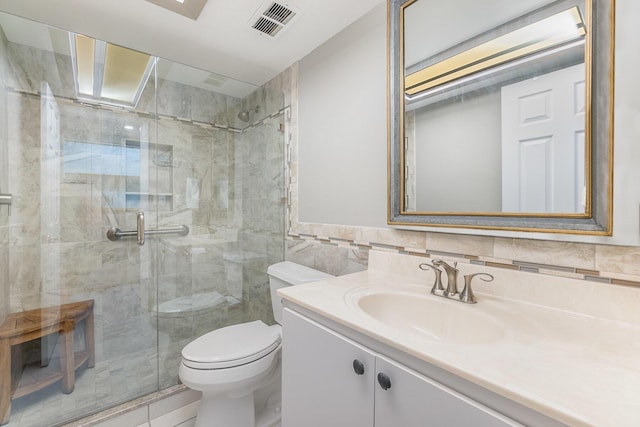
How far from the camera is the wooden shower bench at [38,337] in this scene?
4.44 ft

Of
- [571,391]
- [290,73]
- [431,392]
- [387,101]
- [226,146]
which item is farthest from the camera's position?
[226,146]

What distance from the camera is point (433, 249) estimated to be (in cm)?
113

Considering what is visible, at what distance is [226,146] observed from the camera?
7.09ft

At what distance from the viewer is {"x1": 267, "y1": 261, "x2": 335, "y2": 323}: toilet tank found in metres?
1.48

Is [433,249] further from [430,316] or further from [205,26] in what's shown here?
[205,26]

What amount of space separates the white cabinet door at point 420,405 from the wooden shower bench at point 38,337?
1.79 metres

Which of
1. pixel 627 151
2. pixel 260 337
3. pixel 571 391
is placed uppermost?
pixel 627 151

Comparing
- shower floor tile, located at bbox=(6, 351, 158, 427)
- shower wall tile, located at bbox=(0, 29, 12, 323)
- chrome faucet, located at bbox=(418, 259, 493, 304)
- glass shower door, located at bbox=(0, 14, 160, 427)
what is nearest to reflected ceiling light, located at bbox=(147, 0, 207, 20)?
glass shower door, located at bbox=(0, 14, 160, 427)

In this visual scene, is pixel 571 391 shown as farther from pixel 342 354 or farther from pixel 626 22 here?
pixel 626 22

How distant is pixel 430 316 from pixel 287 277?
0.79 meters

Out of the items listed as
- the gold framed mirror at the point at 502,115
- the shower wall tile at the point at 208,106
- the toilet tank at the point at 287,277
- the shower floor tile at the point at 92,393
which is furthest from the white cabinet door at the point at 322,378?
the shower wall tile at the point at 208,106

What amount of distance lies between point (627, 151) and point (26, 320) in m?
2.63

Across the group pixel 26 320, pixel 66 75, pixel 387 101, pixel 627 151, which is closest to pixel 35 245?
pixel 26 320

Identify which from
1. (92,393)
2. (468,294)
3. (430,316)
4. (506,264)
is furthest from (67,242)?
(506,264)
